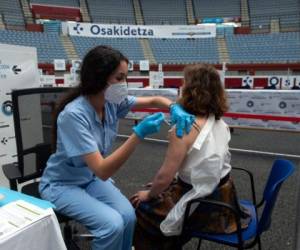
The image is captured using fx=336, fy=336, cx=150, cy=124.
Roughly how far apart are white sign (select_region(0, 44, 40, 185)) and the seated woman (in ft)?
5.88

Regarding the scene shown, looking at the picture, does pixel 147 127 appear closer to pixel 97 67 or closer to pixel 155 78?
pixel 97 67

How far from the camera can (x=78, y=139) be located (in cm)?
159

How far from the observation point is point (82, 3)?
78.9ft

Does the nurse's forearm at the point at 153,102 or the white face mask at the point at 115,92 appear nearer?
the white face mask at the point at 115,92

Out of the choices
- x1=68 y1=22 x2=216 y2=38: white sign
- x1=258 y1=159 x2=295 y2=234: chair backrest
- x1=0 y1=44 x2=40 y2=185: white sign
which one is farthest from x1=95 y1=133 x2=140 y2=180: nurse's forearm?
x1=68 y1=22 x2=216 y2=38: white sign

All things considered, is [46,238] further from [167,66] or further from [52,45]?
[52,45]

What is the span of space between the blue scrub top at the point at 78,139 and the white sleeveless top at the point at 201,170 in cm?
48

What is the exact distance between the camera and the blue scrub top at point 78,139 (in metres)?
1.60

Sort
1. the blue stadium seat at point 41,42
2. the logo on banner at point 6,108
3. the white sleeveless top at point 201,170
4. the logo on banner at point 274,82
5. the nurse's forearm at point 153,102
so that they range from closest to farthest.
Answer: the white sleeveless top at point 201,170 < the nurse's forearm at point 153,102 < the logo on banner at point 6,108 < the logo on banner at point 274,82 < the blue stadium seat at point 41,42

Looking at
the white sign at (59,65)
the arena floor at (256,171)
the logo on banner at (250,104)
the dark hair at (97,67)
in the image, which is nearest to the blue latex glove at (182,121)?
the dark hair at (97,67)

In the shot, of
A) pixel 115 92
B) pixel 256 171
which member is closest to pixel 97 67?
pixel 115 92

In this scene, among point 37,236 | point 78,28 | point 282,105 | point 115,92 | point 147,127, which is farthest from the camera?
point 78,28

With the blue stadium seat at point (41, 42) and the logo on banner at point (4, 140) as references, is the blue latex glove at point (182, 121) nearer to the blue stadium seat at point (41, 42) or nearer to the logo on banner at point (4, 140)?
the logo on banner at point (4, 140)

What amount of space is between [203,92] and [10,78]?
78.1 inches
